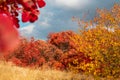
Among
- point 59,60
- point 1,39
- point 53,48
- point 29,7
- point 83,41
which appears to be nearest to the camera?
point 1,39

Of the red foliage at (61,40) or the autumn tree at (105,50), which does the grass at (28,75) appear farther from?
the red foliage at (61,40)

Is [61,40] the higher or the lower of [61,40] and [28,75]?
the lower

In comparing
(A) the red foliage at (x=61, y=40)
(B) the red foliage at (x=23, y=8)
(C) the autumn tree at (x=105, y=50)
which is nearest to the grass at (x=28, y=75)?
(C) the autumn tree at (x=105, y=50)

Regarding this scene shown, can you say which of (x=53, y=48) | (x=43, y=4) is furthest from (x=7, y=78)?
(x=53, y=48)

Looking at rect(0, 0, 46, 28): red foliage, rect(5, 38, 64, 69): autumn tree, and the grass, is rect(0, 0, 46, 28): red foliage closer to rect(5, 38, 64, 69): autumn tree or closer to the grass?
the grass

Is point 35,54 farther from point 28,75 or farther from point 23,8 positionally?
point 23,8

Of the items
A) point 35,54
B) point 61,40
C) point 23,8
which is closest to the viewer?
point 23,8

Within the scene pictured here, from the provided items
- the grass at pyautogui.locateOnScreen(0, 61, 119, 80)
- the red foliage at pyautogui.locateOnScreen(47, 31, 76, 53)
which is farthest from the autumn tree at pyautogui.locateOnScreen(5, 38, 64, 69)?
the grass at pyautogui.locateOnScreen(0, 61, 119, 80)

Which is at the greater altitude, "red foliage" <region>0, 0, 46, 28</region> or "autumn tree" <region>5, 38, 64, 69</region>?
"red foliage" <region>0, 0, 46, 28</region>

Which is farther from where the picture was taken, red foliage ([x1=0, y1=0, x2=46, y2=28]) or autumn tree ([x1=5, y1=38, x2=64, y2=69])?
autumn tree ([x1=5, y1=38, x2=64, y2=69])

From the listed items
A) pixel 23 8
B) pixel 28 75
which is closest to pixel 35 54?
pixel 28 75

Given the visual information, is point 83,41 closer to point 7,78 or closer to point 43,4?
point 7,78

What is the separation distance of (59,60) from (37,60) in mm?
2113

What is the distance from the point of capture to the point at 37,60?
112 ft
